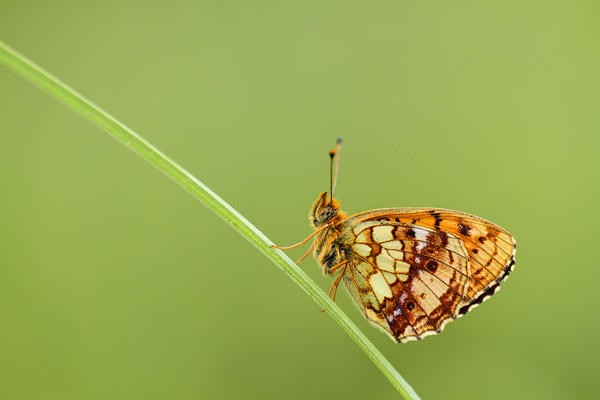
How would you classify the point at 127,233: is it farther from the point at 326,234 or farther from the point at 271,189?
the point at 326,234

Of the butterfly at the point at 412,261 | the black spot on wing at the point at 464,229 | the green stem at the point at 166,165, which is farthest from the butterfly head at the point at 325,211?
the green stem at the point at 166,165

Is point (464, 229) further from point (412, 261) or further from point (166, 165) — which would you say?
point (166, 165)

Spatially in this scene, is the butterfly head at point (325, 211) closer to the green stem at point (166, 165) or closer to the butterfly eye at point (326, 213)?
the butterfly eye at point (326, 213)

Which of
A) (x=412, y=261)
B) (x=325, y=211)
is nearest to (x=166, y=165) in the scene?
(x=325, y=211)

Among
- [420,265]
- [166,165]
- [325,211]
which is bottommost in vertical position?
[420,265]

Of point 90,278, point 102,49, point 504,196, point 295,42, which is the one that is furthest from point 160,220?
point 504,196

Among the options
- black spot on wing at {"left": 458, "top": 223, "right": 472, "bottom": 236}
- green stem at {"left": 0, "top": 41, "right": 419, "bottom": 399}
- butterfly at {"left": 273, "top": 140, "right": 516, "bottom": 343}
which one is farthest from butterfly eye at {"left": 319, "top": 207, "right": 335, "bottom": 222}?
green stem at {"left": 0, "top": 41, "right": 419, "bottom": 399}
